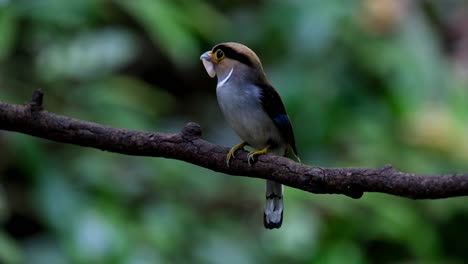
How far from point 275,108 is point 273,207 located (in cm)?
35

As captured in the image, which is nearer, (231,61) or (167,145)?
(167,145)

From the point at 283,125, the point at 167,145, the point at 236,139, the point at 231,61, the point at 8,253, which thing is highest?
the point at 236,139

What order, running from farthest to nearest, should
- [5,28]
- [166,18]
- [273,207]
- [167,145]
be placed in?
[166,18]
[5,28]
[273,207]
[167,145]

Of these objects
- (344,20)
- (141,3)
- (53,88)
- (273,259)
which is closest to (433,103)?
(344,20)

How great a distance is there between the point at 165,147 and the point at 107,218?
124 centimetres

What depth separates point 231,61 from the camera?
2707 mm

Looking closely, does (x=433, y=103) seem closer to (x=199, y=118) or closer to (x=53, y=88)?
(x=199, y=118)

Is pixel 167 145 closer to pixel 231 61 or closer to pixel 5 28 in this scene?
pixel 231 61

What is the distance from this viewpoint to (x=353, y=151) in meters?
4.16

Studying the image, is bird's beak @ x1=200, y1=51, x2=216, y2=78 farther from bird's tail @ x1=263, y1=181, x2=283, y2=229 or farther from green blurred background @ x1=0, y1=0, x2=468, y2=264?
green blurred background @ x1=0, y1=0, x2=468, y2=264

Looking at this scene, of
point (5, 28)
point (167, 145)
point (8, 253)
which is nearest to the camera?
point (167, 145)

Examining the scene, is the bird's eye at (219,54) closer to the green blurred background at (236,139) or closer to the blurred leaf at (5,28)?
the green blurred background at (236,139)

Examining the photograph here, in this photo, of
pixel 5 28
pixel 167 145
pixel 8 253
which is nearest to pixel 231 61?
pixel 167 145

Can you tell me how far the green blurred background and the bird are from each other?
3.12 feet
